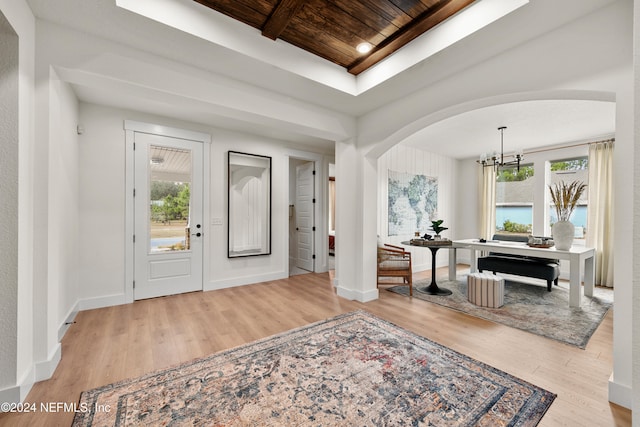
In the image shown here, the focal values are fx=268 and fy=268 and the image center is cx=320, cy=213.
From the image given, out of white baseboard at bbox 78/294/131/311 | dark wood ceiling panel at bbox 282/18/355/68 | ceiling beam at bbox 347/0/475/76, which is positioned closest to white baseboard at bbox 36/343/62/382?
white baseboard at bbox 78/294/131/311

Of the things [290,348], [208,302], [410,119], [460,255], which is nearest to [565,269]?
[460,255]

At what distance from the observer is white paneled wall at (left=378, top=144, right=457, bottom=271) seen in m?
5.39

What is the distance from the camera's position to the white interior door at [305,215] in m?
5.66

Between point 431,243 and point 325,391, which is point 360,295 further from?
point 325,391

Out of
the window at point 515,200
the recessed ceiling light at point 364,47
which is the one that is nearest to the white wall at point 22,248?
the recessed ceiling light at point 364,47

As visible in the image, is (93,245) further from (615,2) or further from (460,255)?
(460,255)

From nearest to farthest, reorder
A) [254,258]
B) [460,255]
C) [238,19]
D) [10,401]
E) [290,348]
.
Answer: [10,401] < [238,19] < [290,348] < [254,258] < [460,255]

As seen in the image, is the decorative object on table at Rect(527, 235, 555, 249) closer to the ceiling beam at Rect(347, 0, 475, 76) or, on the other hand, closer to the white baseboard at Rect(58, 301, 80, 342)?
the ceiling beam at Rect(347, 0, 475, 76)

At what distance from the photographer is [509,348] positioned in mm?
2461

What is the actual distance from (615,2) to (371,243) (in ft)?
10.0

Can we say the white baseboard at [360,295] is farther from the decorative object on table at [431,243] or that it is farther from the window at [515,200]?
the window at [515,200]

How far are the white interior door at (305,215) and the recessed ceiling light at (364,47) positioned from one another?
122 inches

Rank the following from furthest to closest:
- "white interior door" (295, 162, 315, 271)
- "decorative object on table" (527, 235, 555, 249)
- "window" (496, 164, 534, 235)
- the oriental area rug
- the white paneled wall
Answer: "window" (496, 164, 534, 235)
"white interior door" (295, 162, 315, 271)
the white paneled wall
"decorative object on table" (527, 235, 555, 249)
the oriental area rug

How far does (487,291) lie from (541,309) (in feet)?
2.31
